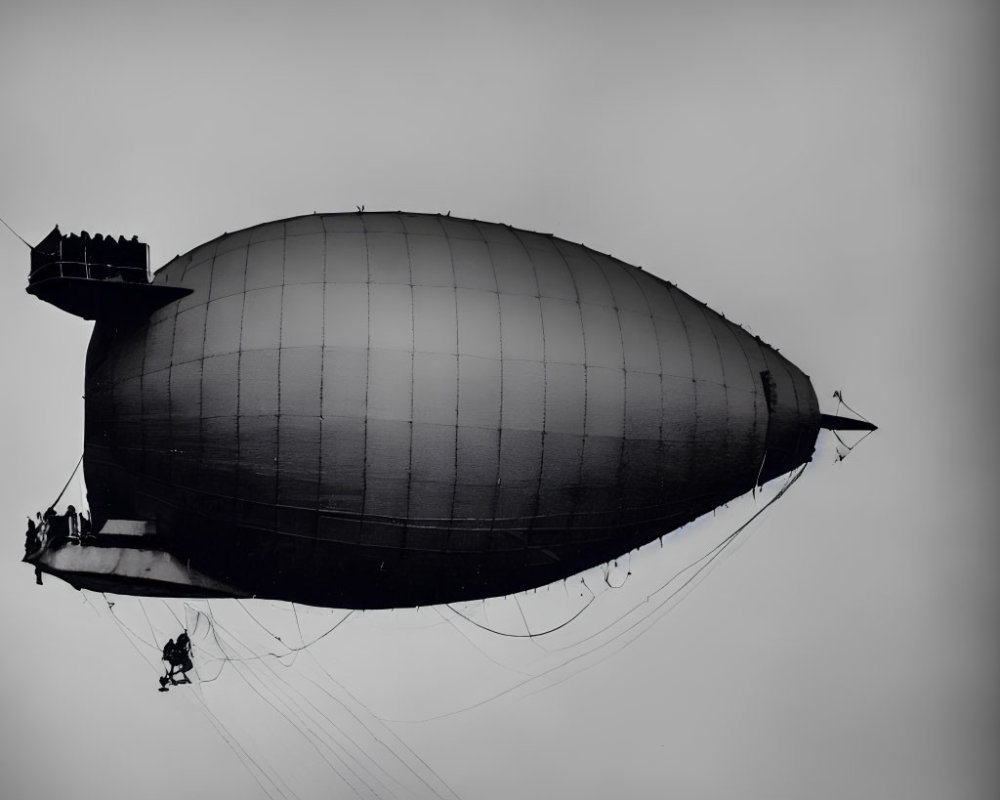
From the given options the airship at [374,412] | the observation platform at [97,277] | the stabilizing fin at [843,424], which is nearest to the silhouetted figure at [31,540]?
the airship at [374,412]

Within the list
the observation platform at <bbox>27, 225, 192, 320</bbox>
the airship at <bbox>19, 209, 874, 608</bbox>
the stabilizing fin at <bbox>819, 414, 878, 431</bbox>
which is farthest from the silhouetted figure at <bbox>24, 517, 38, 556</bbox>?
the stabilizing fin at <bbox>819, 414, 878, 431</bbox>

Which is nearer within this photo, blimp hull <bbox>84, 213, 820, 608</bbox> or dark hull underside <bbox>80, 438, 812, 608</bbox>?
blimp hull <bbox>84, 213, 820, 608</bbox>

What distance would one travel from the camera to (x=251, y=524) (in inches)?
1337

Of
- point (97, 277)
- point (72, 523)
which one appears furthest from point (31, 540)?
point (97, 277)

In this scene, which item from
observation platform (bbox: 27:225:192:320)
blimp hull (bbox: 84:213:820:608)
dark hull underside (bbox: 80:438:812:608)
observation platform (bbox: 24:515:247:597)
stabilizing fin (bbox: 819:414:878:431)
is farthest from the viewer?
stabilizing fin (bbox: 819:414:878:431)

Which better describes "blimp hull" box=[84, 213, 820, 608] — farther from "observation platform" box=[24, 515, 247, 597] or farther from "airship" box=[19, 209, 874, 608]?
"observation platform" box=[24, 515, 247, 597]

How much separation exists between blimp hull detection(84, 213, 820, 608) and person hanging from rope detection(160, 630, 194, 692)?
4595 millimetres

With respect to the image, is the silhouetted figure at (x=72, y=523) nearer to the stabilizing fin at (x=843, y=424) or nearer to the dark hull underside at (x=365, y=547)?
the dark hull underside at (x=365, y=547)

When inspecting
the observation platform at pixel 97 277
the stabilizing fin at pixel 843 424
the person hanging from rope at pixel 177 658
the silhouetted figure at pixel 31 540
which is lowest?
the person hanging from rope at pixel 177 658

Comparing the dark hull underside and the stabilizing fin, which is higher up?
the stabilizing fin

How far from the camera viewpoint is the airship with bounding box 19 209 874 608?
109ft

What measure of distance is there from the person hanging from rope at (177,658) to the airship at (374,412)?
12.8 feet

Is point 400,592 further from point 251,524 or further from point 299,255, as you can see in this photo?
point 299,255

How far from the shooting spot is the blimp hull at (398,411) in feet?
109
